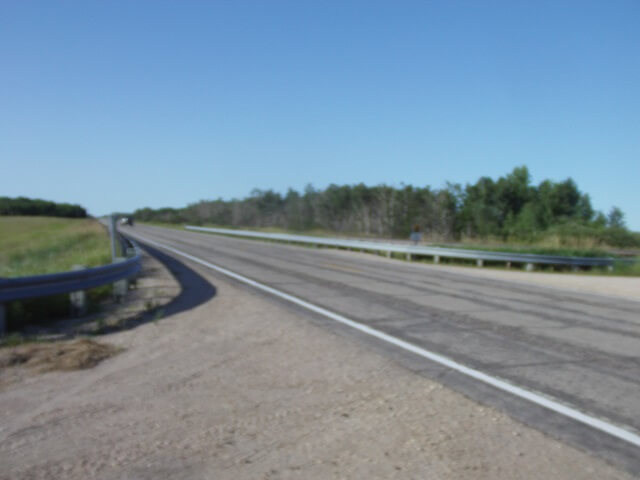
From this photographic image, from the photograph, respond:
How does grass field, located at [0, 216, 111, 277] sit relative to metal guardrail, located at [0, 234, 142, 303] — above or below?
below

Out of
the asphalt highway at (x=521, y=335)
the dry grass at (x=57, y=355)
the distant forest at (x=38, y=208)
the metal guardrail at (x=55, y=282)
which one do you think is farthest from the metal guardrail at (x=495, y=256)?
the distant forest at (x=38, y=208)

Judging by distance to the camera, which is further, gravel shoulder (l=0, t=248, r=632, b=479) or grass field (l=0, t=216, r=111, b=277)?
grass field (l=0, t=216, r=111, b=277)

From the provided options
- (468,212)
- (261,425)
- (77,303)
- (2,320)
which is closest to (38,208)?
(468,212)

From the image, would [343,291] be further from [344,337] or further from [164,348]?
[164,348]

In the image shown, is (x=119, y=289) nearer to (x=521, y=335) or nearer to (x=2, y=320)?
(x=2, y=320)

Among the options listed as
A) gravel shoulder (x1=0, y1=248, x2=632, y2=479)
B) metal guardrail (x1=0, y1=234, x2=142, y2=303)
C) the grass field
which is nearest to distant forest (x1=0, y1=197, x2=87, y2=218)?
the grass field

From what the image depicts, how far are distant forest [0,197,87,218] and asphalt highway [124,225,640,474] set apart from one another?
83.1 metres

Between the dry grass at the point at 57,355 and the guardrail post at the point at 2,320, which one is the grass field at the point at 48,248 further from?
the dry grass at the point at 57,355

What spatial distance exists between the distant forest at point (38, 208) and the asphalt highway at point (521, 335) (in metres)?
83.1

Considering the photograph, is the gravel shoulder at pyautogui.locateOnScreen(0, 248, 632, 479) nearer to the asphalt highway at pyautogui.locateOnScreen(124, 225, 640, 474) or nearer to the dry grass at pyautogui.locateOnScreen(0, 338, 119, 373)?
the dry grass at pyautogui.locateOnScreen(0, 338, 119, 373)

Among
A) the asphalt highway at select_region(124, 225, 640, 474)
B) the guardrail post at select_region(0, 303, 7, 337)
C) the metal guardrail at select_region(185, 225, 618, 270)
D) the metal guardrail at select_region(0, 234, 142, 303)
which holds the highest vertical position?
the metal guardrail at select_region(0, 234, 142, 303)

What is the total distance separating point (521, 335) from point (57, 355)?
588 centimetres

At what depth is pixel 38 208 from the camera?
94.4 meters

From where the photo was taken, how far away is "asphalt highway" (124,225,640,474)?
459 cm
